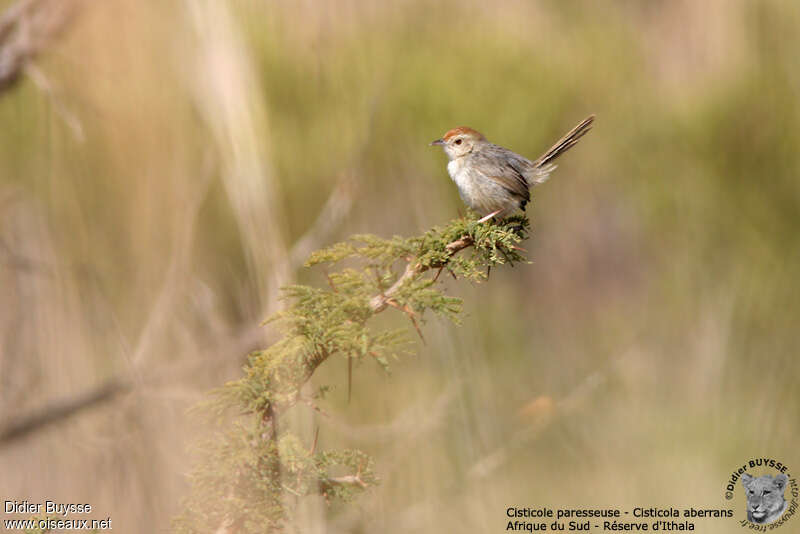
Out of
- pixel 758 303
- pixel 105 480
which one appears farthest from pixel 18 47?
pixel 758 303

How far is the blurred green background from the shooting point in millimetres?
1377

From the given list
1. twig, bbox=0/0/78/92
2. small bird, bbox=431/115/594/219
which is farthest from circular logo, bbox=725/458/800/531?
twig, bbox=0/0/78/92

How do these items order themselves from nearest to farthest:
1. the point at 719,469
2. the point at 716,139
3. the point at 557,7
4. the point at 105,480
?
the point at 105,480 < the point at 719,469 < the point at 716,139 < the point at 557,7

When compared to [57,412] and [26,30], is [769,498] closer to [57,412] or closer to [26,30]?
[57,412]

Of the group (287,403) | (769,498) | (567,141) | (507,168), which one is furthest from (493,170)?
(287,403)

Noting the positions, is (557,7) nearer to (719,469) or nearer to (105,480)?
(719,469)

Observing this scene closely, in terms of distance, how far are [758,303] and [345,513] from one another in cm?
127

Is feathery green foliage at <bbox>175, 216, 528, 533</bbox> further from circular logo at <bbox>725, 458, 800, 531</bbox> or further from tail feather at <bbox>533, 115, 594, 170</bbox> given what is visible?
circular logo at <bbox>725, 458, 800, 531</bbox>

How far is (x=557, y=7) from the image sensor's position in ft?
8.83

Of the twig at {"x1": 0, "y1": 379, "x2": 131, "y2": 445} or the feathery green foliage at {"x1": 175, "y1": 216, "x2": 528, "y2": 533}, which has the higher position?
the twig at {"x1": 0, "y1": 379, "x2": 131, "y2": 445}

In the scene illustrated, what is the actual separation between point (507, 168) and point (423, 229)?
22 centimetres

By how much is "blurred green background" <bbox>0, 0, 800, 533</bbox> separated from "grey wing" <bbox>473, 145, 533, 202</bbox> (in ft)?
0.93

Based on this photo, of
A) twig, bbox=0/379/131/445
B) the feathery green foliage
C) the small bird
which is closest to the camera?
the feathery green foliage

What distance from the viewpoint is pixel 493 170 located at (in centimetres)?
141
